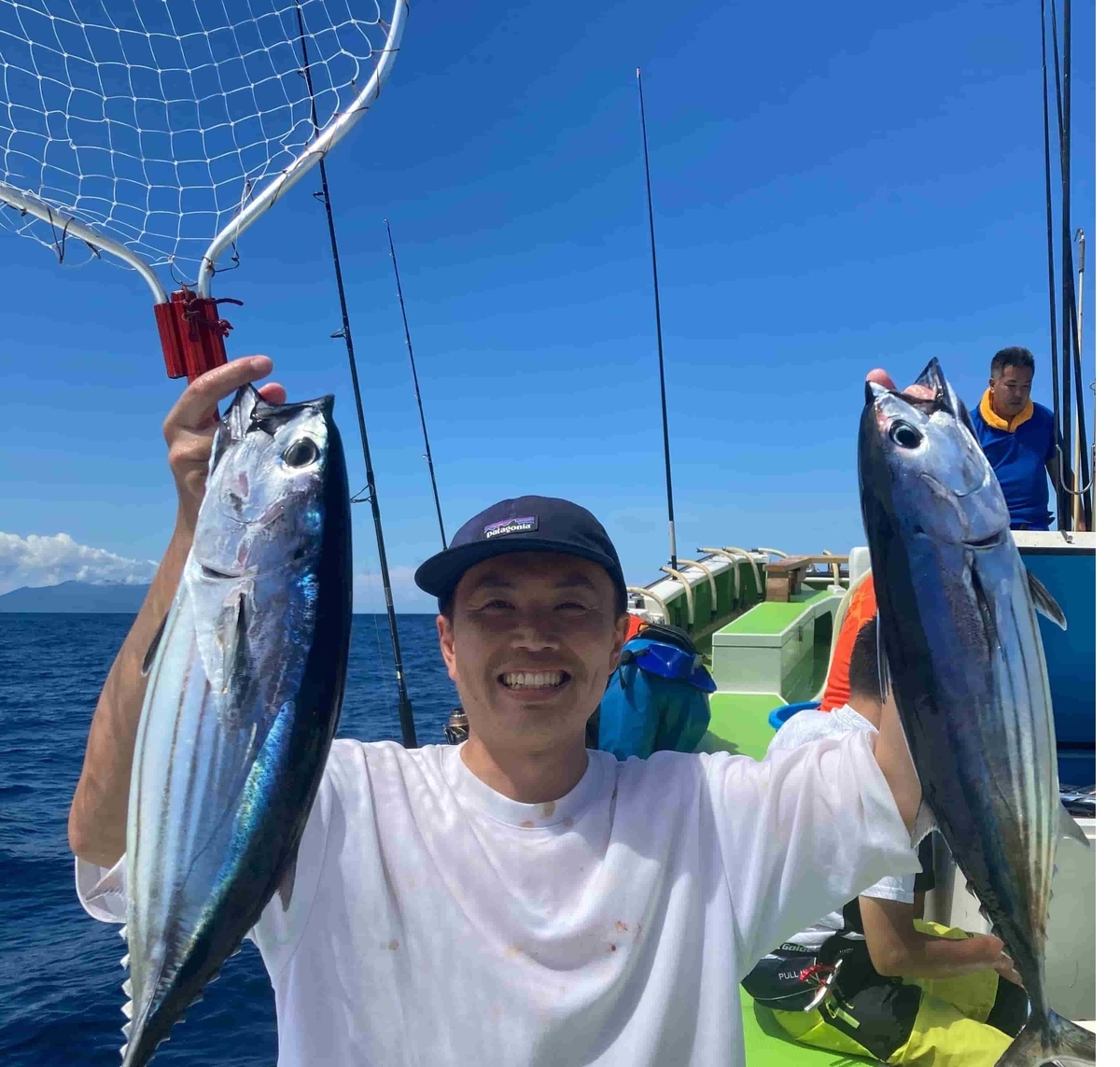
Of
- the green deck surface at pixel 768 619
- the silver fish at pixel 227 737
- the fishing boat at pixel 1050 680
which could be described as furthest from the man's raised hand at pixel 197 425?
the green deck surface at pixel 768 619

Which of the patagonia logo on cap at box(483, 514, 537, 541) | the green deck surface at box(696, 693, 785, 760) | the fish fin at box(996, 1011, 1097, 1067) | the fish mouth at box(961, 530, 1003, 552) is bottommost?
the green deck surface at box(696, 693, 785, 760)

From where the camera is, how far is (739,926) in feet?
5.24

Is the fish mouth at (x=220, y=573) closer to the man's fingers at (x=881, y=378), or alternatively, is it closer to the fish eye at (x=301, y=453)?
the fish eye at (x=301, y=453)

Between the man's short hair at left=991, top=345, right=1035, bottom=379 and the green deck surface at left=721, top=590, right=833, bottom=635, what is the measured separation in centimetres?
274

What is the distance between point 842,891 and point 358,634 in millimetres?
47503

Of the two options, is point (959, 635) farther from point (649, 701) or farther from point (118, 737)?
point (649, 701)

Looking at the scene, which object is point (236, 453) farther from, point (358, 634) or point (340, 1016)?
point (358, 634)

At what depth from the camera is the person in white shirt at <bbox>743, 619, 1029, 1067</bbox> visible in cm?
238

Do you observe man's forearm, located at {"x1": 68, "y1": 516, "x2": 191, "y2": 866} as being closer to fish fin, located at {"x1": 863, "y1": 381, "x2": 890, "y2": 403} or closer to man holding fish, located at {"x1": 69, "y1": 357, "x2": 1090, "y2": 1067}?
man holding fish, located at {"x1": 69, "y1": 357, "x2": 1090, "y2": 1067}

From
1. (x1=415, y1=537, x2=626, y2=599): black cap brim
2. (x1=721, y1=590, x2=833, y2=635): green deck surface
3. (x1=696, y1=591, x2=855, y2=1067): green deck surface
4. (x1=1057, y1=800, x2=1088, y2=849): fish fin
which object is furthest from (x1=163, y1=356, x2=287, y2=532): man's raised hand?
(x1=721, y1=590, x2=833, y2=635): green deck surface

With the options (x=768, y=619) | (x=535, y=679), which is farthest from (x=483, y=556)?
(x=768, y=619)

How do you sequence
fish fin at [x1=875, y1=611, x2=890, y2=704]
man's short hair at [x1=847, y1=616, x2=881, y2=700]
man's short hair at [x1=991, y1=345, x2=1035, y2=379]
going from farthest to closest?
man's short hair at [x1=991, y1=345, x2=1035, y2=379] < man's short hair at [x1=847, y1=616, x2=881, y2=700] < fish fin at [x1=875, y1=611, x2=890, y2=704]

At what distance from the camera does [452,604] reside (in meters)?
1.84
